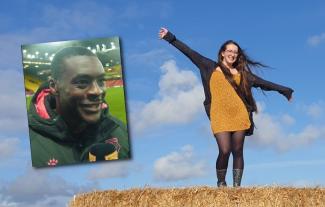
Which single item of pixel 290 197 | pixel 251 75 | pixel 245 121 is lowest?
pixel 290 197

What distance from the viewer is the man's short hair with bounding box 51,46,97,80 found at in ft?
50.0

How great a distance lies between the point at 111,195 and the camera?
8.93m

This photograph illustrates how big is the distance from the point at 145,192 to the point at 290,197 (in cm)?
193

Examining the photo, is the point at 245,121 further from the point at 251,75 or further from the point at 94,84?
the point at 94,84

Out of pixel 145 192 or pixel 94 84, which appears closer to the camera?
pixel 145 192

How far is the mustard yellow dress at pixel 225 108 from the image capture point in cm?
963

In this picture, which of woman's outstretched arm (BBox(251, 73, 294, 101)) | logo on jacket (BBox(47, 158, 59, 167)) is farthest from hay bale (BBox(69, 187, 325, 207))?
logo on jacket (BBox(47, 158, 59, 167))

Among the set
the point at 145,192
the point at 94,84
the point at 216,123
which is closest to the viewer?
the point at 145,192

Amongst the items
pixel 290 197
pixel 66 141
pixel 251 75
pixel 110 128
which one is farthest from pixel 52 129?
Result: pixel 290 197

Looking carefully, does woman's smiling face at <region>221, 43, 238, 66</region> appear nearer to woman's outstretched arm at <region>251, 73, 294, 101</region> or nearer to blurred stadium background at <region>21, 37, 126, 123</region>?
woman's outstretched arm at <region>251, 73, 294, 101</region>

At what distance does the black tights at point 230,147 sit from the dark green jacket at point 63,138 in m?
5.77

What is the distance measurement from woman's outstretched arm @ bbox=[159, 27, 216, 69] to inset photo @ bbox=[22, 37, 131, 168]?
5.25 metres

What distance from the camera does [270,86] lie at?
33.4ft

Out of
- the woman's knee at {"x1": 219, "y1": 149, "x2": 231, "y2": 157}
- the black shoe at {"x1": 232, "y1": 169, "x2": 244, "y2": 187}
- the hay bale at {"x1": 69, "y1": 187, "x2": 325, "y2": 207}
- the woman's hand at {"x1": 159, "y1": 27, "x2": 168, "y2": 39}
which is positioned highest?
the woman's hand at {"x1": 159, "y1": 27, "x2": 168, "y2": 39}
